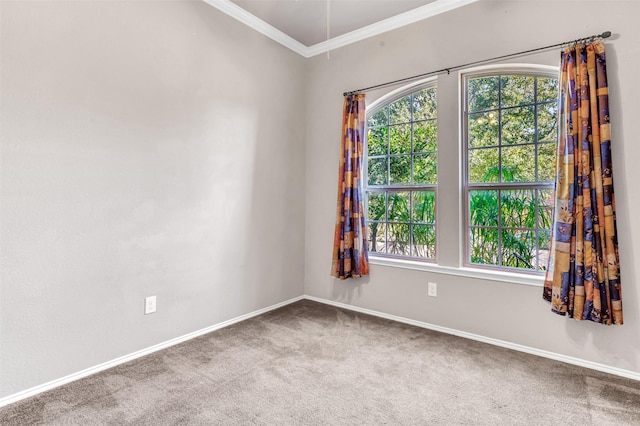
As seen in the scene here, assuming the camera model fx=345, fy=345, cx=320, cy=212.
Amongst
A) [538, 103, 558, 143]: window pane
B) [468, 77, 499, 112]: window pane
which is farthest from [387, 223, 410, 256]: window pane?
[538, 103, 558, 143]: window pane

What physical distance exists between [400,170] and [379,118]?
0.59 m

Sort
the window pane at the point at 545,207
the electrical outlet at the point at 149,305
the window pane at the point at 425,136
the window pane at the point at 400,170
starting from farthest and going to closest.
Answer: the window pane at the point at 400,170 → the window pane at the point at 425,136 → the window pane at the point at 545,207 → the electrical outlet at the point at 149,305

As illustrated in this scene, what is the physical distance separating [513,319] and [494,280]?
31 cm

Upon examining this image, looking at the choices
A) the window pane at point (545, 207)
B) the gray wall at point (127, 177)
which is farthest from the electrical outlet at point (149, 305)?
the window pane at point (545, 207)

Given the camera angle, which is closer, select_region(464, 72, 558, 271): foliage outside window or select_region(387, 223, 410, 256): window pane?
select_region(464, 72, 558, 271): foliage outside window

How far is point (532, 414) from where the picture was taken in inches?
72.3

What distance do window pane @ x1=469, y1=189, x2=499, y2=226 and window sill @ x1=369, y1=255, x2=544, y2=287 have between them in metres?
0.40

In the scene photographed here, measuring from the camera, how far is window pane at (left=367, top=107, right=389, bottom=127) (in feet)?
11.3

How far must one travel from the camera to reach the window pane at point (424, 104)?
123 inches

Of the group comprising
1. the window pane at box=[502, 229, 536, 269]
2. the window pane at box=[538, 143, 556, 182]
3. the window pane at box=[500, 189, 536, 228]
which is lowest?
the window pane at box=[502, 229, 536, 269]

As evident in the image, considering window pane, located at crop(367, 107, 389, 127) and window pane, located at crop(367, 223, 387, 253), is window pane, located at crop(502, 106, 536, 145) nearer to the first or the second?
window pane, located at crop(367, 107, 389, 127)

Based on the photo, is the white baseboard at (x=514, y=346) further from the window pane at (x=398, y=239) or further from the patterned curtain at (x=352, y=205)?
the window pane at (x=398, y=239)

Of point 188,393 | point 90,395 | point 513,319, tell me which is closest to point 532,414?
point 513,319

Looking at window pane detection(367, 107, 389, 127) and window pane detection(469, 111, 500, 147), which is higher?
window pane detection(367, 107, 389, 127)
